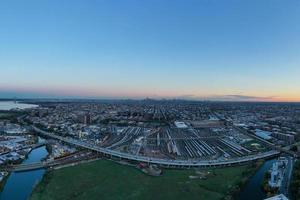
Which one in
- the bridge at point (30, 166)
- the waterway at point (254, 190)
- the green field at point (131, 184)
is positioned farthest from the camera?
the bridge at point (30, 166)

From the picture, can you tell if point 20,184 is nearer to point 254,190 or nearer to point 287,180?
point 254,190

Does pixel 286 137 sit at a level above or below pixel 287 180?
above

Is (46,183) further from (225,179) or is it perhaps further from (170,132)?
(170,132)

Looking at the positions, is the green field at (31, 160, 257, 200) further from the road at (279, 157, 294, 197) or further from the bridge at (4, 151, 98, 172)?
the road at (279, 157, 294, 197)

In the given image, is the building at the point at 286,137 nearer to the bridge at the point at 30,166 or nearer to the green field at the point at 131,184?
the green field at the point at 131,184

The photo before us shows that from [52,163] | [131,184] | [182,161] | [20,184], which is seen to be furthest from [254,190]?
[20,184]

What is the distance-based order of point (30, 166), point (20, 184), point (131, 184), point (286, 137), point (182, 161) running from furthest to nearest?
1. point (286, 137)
2. point (182, 161)
3. point (30, 166)
4. point (20, 184)
5. point (131, 184)

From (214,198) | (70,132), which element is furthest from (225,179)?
(70,132)

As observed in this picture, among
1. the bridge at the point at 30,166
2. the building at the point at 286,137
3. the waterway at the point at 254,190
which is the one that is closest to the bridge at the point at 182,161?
the waterway at the point at 254,190
